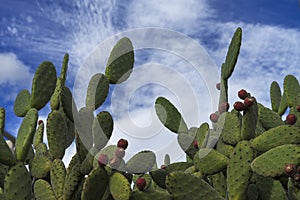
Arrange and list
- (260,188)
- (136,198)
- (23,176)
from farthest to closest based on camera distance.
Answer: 1. (260,188)
2. (23,176)
3. (136,198)

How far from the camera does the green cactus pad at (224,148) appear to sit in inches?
121

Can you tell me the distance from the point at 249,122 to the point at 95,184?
100 cm

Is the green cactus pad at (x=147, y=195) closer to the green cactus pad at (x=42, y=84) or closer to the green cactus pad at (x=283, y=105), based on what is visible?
the green cactus pad at (x=42, y=84)

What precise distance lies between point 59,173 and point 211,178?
1082 millimetres

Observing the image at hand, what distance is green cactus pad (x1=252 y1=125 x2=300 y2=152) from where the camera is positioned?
2924 millimetres

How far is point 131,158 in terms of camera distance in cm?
280

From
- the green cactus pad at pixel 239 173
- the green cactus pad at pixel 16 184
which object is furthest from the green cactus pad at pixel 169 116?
the green cactus pad at pixel 16 184

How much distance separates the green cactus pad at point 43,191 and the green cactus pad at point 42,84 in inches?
19.0

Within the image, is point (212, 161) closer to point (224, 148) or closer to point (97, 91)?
point (224, 148)

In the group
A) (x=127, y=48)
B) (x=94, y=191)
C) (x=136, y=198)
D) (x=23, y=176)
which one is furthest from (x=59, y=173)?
(x=127, y=48)

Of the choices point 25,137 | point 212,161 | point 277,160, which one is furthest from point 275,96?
point 25,137

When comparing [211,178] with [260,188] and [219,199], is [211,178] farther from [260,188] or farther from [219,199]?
[219,199]

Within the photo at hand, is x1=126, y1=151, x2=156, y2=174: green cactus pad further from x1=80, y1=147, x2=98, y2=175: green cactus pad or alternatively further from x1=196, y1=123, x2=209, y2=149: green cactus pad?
x1=196, y1=123, x2=209, y2=149: green cactus pad

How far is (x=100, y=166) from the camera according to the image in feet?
8.49
